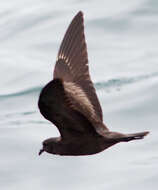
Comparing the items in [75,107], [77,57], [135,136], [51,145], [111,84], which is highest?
[77,57]

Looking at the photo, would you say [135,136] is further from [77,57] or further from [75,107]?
[77,57]

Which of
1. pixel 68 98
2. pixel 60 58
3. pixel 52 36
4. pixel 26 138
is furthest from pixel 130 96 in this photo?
pixel 68 98

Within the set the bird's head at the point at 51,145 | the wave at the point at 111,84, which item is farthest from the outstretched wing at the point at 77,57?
the wave at the point at 111,84

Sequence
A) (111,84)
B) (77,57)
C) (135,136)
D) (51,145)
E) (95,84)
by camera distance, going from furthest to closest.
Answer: (111,84) < (95,84) < (77,57) < (51,145) < (135,136)

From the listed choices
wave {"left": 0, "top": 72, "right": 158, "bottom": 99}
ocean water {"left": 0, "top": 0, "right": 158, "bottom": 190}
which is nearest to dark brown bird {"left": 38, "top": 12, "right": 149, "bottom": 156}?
ocean water {"left": 0, "top": 0, "right": 158, "bottom": 190}

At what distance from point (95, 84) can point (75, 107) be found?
7.95 metres

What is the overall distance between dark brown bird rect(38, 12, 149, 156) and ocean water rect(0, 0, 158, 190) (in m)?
3.43

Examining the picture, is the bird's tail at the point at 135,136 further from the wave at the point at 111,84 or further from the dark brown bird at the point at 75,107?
the wave at the point at 111,84

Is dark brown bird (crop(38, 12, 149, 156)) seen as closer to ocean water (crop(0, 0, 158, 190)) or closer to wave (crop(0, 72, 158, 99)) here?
ocean water (crop(0, 0, 158, 190))

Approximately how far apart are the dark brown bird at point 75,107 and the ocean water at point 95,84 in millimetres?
3427

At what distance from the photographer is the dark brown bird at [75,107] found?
768 centimetres

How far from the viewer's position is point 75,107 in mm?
7789

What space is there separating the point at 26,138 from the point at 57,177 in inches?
42.6

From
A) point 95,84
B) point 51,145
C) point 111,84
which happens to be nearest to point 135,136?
point 51,145
